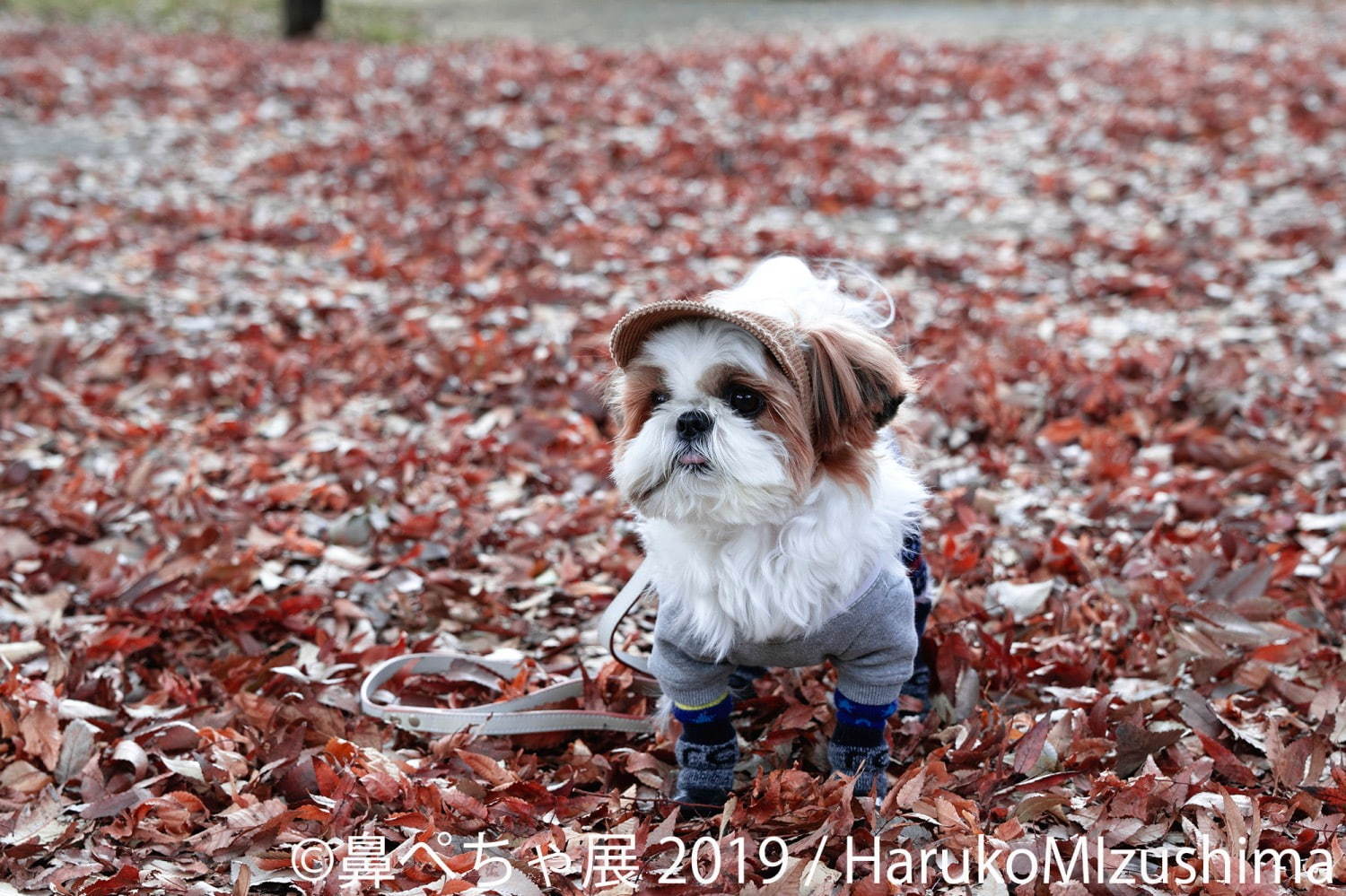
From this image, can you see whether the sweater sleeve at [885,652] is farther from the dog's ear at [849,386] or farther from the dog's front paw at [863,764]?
the dog's ear at [849,386]

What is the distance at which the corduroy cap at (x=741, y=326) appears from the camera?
257 centimetres

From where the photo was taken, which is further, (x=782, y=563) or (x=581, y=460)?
(x=581, y=460)

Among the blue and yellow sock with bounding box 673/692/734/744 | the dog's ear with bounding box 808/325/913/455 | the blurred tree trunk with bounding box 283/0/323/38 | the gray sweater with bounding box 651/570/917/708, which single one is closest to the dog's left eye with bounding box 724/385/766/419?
the dog's ear with bounding box 808/325/913/455

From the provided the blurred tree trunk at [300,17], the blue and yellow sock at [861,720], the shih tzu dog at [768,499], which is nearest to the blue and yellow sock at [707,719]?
the shih tzu dog at [768,499]

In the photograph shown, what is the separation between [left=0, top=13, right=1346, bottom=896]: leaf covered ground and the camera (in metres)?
3.13

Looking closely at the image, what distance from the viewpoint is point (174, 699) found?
362 cm

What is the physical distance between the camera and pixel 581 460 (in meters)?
5.21

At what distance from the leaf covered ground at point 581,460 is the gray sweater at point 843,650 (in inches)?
12.7

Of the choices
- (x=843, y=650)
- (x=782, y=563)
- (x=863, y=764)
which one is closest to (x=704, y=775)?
(x=863, y=764)

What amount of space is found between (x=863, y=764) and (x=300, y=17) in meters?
16.6

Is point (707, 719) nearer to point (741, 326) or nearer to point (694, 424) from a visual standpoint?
point (694, 424)

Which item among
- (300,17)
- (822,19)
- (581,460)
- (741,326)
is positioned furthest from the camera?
(822,19)

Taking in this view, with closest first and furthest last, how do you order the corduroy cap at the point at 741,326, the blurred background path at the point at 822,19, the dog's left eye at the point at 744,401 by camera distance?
1. the corduroy cap at the point at 741,326
2. the dog's left eye at the point at 744,401
3. the blurred background path at the point at 822,19

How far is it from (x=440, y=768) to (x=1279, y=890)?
2167 mm
